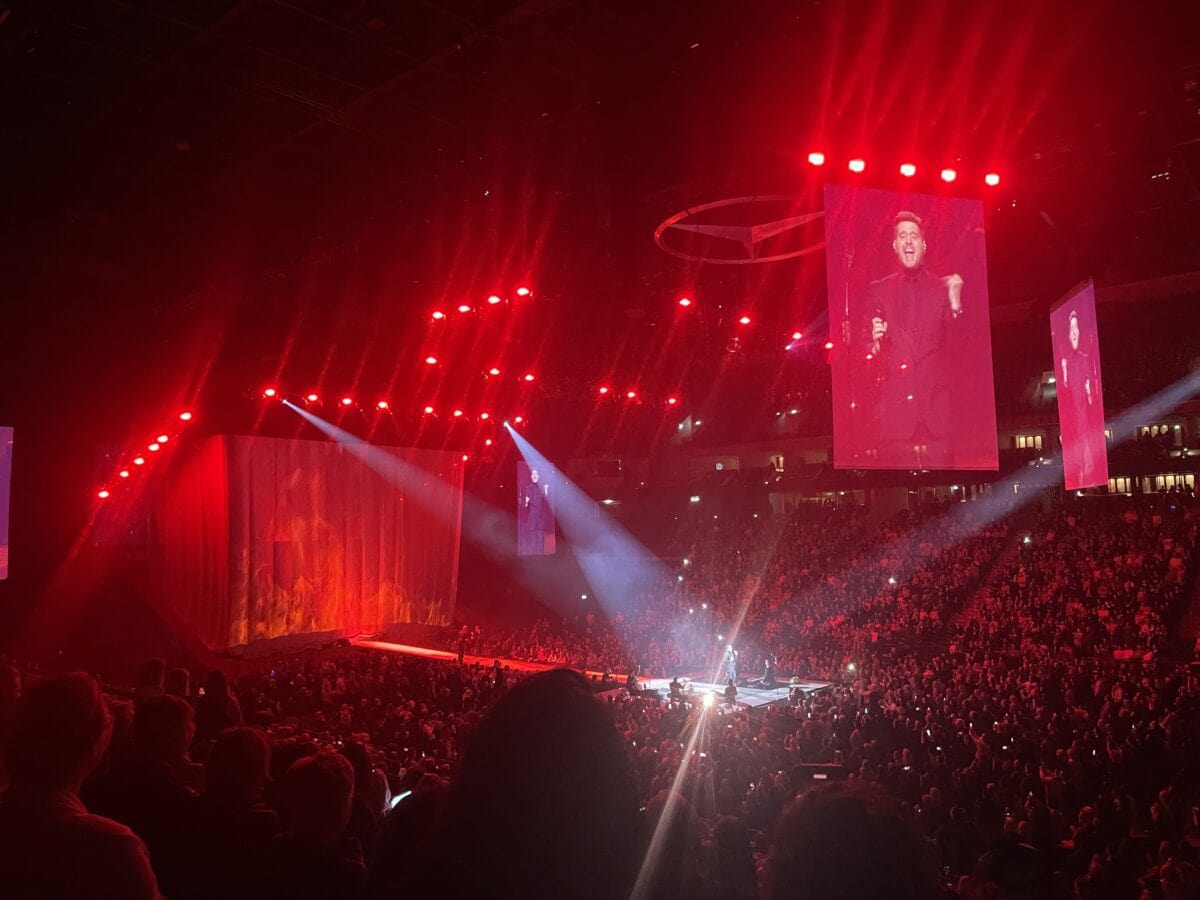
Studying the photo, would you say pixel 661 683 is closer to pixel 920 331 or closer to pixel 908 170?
pixel 920 331

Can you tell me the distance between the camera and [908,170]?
7008 millimetres

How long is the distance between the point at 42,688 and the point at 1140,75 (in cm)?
727

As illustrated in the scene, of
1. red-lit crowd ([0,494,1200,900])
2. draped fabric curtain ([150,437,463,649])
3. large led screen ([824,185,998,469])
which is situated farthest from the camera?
draped fabric curtain ([150,437,463,649])

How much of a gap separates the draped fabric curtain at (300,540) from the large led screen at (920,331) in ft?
45.0

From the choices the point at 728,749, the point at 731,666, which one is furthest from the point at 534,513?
the point at 728,749

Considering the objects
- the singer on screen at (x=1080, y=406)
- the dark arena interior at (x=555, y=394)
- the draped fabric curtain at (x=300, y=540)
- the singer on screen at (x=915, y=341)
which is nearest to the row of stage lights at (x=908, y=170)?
the dark arena interior at (x=555, y=394)

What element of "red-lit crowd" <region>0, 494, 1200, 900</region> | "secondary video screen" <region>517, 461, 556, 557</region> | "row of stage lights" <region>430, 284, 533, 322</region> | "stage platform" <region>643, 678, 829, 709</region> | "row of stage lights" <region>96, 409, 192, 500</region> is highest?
"row of stage lights" <region>430, 284, 533, 322</region>

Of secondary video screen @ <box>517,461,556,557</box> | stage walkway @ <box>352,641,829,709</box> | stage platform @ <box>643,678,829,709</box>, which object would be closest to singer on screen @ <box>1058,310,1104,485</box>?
stage walkway @ <box>352,641,829,709</box>

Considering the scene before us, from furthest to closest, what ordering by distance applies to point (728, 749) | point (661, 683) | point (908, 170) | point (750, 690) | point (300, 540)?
1. point (300, 540)
2. point (661, 683)
3. point (750, 690)
4. point (728, 749)
5. point (908, 170)

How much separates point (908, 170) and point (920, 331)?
138cm

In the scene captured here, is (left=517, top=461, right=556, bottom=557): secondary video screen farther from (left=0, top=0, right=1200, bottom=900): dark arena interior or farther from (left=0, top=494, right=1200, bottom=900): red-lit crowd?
(left=0, top=0, right=1200, bottom=900): dark arena interior

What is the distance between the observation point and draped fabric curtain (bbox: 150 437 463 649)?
56.1ft

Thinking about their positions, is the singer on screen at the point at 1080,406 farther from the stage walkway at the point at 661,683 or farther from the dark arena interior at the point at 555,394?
the stage walkway at the point at 661,683

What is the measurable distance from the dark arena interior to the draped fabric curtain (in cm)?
13
